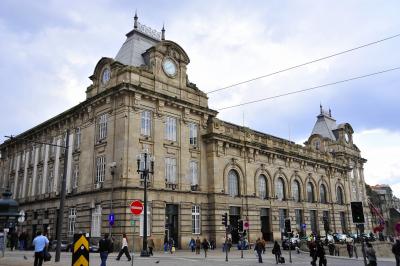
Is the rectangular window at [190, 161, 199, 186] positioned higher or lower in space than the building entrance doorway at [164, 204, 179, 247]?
higher

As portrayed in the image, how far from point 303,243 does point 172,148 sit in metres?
16.9

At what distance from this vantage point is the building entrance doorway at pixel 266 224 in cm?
4681

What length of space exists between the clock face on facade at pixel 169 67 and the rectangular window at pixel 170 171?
8834 millimetres

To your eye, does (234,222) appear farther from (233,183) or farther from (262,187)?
(262,187)

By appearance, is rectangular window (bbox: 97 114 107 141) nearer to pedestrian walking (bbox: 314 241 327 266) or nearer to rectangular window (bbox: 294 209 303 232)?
pedestrian walking (bbox: 314 241 327 266)

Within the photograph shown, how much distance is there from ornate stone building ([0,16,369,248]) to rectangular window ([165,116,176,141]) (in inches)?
4.1

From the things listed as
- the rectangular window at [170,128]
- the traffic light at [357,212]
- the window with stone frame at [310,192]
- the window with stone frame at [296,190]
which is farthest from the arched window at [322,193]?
the traffic light at [357,212]

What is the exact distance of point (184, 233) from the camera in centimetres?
3741

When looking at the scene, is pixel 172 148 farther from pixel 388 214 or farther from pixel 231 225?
pixel 388 214

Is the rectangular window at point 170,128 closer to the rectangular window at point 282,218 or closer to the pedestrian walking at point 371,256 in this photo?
the rectangular window at point 282,218

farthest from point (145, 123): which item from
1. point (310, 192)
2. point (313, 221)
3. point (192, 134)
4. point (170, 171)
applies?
point (313, 221)

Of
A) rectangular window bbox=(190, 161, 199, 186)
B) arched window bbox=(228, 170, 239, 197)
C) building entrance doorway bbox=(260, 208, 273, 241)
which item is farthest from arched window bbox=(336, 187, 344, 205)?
rectangular window bbox=(190, 161, 199, 186)

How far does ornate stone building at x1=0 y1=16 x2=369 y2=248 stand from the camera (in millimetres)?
35750

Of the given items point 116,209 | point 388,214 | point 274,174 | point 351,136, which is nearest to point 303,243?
point 274,174
